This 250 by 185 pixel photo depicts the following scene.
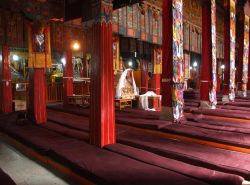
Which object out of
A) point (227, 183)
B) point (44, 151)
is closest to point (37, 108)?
point (44, 151)

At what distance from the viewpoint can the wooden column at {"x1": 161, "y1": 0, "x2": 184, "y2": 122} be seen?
5.98m

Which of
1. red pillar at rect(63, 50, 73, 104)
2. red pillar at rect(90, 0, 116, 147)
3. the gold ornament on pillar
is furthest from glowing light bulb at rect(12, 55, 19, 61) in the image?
red pillar at rect(90, 0, 116, 147)

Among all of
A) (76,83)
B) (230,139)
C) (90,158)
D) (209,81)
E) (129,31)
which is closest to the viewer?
(90,158)

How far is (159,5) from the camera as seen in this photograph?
9.66 m

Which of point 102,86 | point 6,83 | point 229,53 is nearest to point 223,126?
point 102,86

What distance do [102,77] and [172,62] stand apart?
8.96 feet

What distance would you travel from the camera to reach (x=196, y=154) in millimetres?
3623

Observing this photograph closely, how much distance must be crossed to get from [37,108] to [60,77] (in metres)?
6.43

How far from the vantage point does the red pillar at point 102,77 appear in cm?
382

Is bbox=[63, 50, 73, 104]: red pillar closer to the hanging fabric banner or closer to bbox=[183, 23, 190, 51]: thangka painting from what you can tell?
the hanging fabric banner

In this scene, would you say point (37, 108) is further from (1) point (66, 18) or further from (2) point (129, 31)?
(2) point (129, 31)

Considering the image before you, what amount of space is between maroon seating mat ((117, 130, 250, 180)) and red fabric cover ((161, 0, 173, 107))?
168cm

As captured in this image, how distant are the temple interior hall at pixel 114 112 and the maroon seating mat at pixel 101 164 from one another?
1 cm

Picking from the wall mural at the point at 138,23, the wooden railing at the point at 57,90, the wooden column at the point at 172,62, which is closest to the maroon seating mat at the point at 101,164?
the wooden column at the point at 172,62
